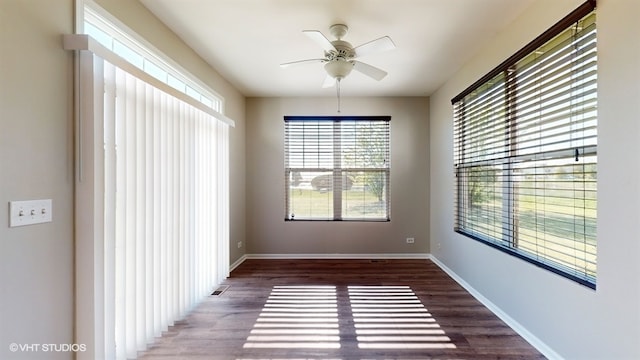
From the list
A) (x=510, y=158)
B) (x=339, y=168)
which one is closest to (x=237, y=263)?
(x=339, y=168)

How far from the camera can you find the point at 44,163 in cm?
151

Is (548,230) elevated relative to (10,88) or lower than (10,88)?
lower

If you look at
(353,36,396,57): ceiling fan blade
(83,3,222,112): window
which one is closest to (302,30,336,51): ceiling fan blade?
(353,36,396,57): ceiling fan blade

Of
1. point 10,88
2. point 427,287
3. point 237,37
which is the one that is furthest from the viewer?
point 427,287

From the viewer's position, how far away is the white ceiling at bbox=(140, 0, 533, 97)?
2.29 metres

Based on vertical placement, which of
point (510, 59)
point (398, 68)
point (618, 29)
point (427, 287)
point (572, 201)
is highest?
point (398, 68)

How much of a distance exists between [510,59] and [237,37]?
2465 mm

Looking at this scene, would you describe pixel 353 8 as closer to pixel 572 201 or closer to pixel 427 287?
pixel 572 201

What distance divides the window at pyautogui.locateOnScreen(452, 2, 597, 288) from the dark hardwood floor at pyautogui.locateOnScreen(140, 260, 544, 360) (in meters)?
0.75

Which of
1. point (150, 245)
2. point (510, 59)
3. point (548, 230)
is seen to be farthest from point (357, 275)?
point (510, 59)

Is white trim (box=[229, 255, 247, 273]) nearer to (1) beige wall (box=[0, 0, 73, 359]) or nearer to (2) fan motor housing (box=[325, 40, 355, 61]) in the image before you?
(1) beige wall (box=[0, 0, 73, 359])

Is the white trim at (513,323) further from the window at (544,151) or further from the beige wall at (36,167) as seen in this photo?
the beige wall at (36,167)

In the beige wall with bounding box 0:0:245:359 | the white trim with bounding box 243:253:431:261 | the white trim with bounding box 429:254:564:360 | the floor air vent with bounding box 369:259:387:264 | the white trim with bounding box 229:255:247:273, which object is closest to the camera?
the beige wall with bounding box 0:0:245:359

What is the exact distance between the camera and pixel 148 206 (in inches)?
88.7
